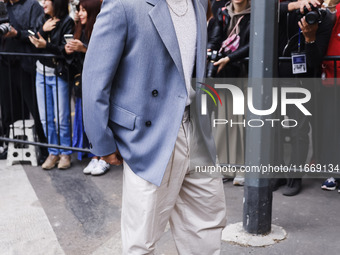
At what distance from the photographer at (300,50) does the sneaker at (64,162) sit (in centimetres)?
231

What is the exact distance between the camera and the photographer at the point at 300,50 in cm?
463

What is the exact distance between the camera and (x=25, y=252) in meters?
3.85

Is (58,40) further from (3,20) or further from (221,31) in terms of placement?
(221,31)

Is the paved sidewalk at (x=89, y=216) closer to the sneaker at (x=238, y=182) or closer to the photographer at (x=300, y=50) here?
the sneaker at (x=238, y=182)

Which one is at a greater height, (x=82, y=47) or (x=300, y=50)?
(x=82, y=47)

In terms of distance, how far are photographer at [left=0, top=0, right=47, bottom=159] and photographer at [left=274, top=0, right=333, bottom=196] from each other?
291 cm

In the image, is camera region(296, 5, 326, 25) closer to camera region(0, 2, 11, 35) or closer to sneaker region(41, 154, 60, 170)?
camera region(0, 2, 11, 35)

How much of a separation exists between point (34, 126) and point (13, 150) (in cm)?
39

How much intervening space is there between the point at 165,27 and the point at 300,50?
8.37 feet

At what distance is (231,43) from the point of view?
5.21 metres

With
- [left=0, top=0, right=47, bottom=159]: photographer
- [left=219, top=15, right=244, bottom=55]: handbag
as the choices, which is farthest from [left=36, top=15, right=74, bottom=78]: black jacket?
[left=219, top=15, right=244, bottom=55]: handbag

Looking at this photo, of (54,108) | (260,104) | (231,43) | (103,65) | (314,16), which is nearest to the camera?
(103,65)

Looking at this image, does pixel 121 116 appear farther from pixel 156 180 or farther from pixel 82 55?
pixel 82 55

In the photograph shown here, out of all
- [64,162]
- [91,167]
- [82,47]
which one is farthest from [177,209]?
[64,162]
